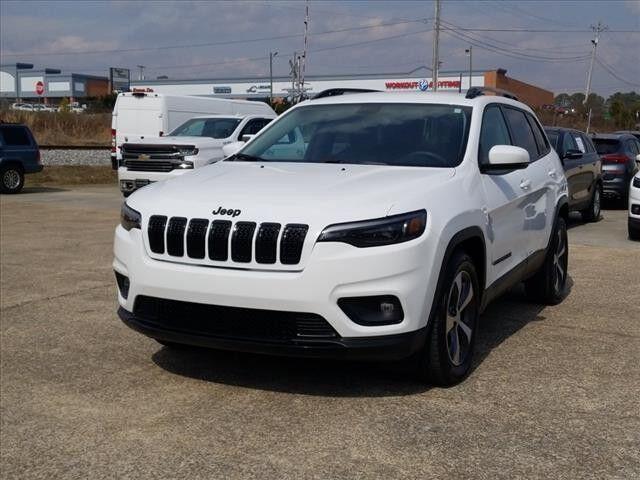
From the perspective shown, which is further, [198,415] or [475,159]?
[475,159]

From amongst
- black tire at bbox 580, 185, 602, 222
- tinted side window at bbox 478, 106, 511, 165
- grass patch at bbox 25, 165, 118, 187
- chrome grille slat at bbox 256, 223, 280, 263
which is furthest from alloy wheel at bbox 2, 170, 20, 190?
chrome grille slat at bbox 256, 223, 280, 263

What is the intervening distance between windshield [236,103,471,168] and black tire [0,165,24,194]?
16.6 metres

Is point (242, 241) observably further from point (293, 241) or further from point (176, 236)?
point (176, 236)

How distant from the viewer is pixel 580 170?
Answer: 13297 mm

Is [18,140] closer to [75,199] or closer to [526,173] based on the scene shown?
[75,199]

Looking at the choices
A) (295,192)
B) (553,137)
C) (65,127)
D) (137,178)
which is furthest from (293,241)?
(65,127)

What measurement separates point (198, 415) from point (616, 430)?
2.14 m

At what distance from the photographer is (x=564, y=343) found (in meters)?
5.70

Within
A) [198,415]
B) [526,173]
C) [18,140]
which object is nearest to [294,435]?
[198,415]

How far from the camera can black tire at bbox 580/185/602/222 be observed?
46.8 feet

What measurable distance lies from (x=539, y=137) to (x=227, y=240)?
12.4 feet

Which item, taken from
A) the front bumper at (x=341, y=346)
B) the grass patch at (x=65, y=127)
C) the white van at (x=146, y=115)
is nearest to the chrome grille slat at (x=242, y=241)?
the front bumper at (x=341, y=346)

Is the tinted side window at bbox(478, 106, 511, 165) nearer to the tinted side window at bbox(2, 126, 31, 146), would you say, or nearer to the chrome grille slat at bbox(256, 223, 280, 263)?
the chrome grille slat at bbox(256, 223, 280, 263)

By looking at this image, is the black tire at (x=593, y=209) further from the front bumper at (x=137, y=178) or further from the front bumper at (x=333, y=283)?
the front bumper at (x=333, y=283)
